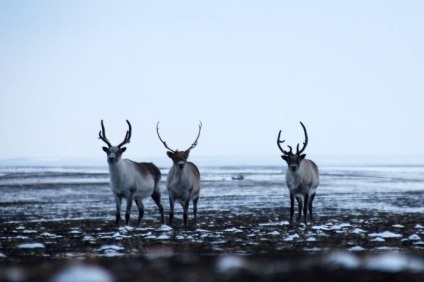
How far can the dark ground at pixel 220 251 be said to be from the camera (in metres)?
2.15

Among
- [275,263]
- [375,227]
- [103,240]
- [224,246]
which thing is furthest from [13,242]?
[275,263]

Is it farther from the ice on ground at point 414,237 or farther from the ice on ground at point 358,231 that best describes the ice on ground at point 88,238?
the ice on ground at point 414,237

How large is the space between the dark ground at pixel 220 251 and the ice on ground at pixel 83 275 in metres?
0.04

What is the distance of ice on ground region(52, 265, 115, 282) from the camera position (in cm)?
188

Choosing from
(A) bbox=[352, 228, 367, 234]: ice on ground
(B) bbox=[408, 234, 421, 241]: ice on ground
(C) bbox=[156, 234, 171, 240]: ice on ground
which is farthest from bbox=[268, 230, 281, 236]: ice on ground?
(B) bbox=[408, 234, 421, 241]: ice on ground

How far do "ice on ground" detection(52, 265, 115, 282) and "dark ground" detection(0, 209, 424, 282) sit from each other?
0.04 m

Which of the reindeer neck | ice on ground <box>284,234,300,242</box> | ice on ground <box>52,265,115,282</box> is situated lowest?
ice on ground <box>284,234,300,242</box>

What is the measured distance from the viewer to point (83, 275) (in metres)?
1.92

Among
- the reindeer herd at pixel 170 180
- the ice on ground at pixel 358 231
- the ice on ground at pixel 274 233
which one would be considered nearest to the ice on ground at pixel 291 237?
the ice on ground at pixel 274 233

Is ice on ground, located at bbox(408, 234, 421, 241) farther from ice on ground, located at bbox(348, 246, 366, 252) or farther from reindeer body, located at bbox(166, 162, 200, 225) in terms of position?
reindeer body, located at bbox(166, 162, 200, 225)

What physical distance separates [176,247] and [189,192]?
5384 millimetres

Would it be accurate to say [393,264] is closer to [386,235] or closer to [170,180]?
[386,235]

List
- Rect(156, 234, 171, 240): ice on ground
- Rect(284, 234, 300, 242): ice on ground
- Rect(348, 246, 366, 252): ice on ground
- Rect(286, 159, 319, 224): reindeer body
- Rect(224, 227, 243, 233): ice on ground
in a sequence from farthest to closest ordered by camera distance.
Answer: Rect(286, 159, 319, 224): reindeer body → Rect(224, 227, 243, 233): ice on ground → Rect(156, 234, 171, 240): ice on ground → Rect(284, 234, 300, 242): ice on ground → Rect(348, 246, 366, 252): ice on ground

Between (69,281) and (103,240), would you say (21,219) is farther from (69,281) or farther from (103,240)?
(69,281)
